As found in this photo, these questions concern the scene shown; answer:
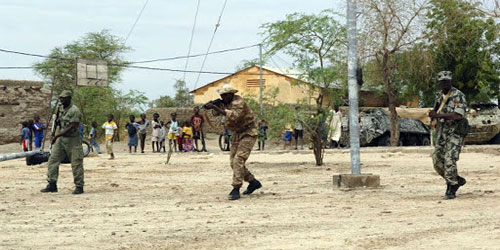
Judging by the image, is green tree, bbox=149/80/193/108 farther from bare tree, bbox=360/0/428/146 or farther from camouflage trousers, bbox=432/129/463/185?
camouflage trousers, bbox=432/129/463/185

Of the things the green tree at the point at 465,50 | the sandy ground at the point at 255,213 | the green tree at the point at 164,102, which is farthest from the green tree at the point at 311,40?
the green tree at the point at 164,102

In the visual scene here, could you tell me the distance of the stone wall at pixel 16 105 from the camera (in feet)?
106

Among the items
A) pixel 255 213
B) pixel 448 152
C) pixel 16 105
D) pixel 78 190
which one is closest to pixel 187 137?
pixel 16 105

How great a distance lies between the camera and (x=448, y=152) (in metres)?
10.1

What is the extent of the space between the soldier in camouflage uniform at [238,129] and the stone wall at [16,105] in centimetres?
2302

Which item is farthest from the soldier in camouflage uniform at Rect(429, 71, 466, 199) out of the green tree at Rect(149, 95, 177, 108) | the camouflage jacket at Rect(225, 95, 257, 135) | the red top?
the green tree at Rect(149, 95, 177, 108)

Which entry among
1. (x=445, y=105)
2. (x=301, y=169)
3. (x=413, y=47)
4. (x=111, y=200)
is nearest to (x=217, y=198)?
(x=111, y=200)

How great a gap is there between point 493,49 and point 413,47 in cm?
693

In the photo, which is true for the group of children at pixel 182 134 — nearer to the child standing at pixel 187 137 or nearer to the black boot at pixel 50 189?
the child standing at pixel 187 137

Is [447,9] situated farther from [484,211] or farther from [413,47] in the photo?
[484,211]

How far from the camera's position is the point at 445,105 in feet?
33.5

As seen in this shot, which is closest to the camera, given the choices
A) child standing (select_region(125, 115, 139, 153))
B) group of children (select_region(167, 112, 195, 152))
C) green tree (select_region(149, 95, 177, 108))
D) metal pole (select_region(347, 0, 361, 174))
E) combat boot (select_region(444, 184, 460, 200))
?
combat boot (select_region(444, 184, 460, 200))

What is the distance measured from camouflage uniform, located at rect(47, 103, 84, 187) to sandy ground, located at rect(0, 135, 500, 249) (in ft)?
1.37

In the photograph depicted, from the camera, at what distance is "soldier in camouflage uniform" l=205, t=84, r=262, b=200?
35.7ft
